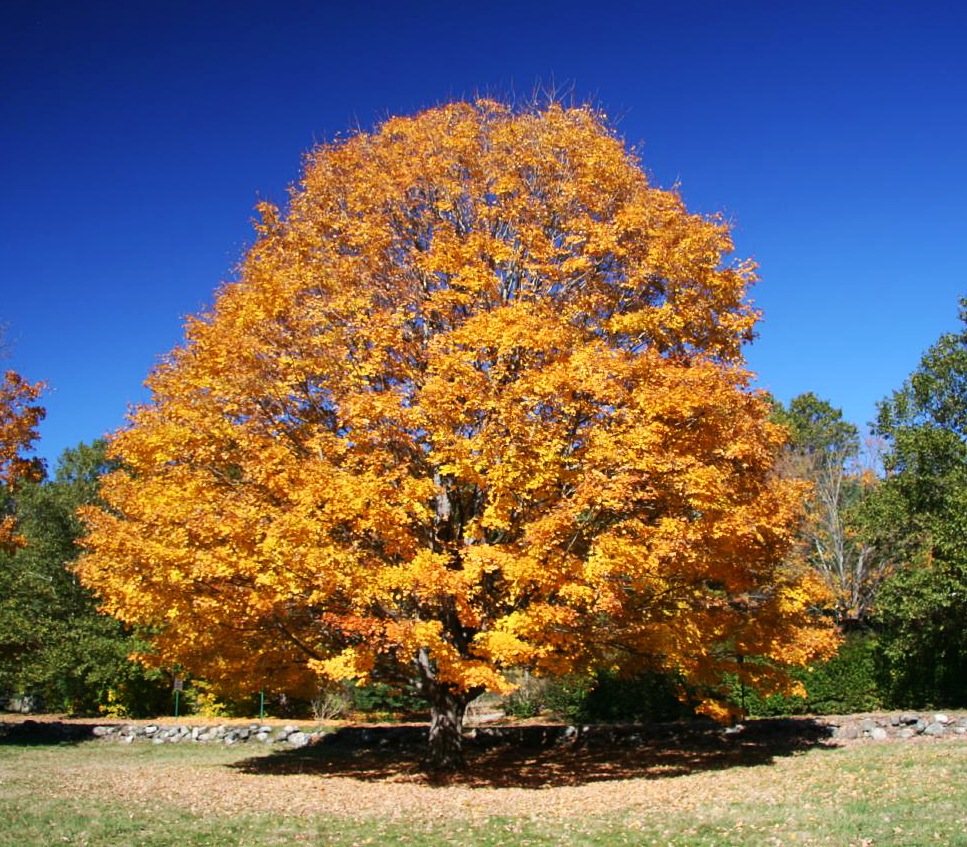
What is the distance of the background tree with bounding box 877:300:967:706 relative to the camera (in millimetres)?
18891

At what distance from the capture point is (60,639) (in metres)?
26.5

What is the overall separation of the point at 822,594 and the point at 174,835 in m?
10.9

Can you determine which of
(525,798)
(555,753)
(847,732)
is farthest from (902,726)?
(525,798)

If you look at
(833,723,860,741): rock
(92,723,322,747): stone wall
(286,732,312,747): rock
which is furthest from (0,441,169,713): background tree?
(833,723,860,741): rock

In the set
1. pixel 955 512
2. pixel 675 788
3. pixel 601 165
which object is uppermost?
pixel 601 165

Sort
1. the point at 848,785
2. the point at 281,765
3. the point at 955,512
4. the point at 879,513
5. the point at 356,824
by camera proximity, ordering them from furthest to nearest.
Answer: the point at 879,513
the point at 955,512
the point at 281,765
the point at 848,785
the point at 356,824

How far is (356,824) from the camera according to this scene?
9625 mm

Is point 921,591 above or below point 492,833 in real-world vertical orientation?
above

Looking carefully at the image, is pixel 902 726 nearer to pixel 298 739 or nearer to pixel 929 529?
pixel 929 529

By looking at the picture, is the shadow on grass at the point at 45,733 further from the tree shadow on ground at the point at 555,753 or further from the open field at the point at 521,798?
the tree shadow on ground at the point at 555,753

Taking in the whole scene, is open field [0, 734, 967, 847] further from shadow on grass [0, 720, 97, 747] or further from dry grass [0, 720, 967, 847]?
shadow on grass [0, 720, 97, 747]

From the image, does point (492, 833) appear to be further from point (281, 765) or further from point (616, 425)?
point (281, 765)

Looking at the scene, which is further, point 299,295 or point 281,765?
point 281,765

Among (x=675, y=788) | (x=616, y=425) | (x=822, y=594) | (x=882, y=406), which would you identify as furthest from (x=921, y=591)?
(x=616, y=425)
